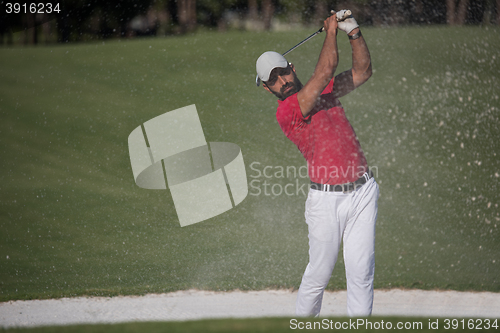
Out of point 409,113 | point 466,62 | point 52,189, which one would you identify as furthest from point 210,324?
point 466,62

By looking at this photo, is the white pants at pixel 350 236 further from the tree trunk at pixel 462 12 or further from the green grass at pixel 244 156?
the tree trunk at pixel 462 12

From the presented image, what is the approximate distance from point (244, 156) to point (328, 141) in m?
5.56

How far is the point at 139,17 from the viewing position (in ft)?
84.3

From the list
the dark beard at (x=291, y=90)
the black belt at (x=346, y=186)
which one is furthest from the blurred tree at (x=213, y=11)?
the black belt at (x=346, y=186)

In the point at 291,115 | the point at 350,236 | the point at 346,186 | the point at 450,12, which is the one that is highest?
the point at 291,115

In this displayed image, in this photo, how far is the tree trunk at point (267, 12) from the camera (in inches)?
828

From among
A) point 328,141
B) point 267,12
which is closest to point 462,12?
point 267,12

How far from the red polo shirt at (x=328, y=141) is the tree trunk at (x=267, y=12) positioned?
58.7ft

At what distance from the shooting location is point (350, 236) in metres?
3.26

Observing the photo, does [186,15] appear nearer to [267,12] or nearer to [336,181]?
[267,12]

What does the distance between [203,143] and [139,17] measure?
18.4m

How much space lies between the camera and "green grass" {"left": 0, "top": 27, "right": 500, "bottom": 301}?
5.36m

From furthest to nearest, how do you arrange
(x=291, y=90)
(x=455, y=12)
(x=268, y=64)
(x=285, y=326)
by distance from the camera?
(x=455, y=12)
(x=291, y=90)
(x=268, y=64)
(x=285, y=326)

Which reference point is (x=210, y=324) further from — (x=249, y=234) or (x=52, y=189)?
(x=52, y=189)
